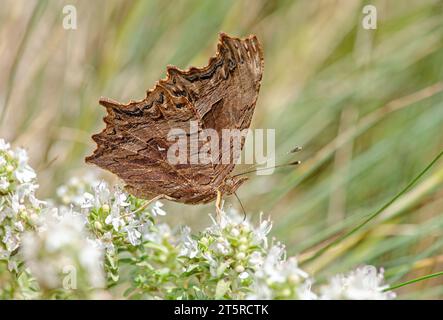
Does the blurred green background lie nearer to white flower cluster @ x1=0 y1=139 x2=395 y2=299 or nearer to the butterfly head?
the butterfly head

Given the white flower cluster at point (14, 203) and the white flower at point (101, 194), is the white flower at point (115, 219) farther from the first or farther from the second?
the white flower cluster at point (14, 203)

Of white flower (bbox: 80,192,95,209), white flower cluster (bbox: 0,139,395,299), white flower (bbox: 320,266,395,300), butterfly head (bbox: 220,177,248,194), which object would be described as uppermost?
butterfly head (bbox: 220,177,248,194)

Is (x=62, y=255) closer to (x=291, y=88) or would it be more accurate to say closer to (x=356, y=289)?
(x=356, y=289)

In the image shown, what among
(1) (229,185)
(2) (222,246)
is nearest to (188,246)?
(2) (222,246)

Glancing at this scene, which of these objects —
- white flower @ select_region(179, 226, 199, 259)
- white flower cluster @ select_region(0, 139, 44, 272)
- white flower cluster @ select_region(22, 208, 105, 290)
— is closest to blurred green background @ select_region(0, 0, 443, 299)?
white flower @ select_region(179, 226, 199, 259)

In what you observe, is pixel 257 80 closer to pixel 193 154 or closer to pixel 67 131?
pixel 193 154

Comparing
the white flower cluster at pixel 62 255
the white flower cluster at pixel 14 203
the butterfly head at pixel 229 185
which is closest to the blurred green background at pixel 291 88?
the butterfly head at pixel 229 185
